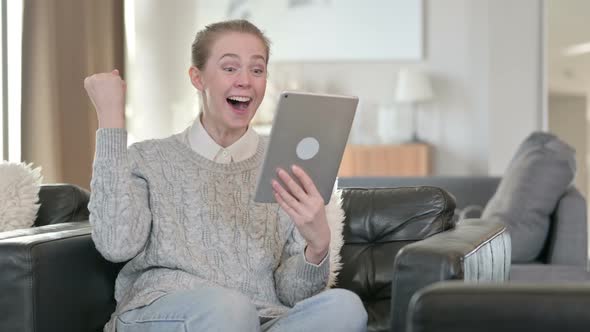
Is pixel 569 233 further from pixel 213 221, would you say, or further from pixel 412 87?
pixel 412 87

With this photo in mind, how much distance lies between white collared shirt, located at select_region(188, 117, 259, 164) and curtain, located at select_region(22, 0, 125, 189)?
3011mm

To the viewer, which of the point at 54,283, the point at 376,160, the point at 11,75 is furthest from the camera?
the point at 376,160

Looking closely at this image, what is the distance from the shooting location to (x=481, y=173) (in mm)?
6699

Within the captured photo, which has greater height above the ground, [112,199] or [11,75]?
[11,75]

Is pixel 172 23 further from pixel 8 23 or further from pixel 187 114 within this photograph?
pixel 8 23

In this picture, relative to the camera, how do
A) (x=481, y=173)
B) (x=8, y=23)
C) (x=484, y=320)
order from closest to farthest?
1. (x=484, y=320)
2. (x=8, y=23)
3. (x=481, y=173)

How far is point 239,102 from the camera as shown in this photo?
2.17 m

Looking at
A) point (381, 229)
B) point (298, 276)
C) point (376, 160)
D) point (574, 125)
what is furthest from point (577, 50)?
point (298, 276)

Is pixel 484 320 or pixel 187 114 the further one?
pixel 187 114

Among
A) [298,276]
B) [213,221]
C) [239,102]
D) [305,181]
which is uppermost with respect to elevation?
[239,102]

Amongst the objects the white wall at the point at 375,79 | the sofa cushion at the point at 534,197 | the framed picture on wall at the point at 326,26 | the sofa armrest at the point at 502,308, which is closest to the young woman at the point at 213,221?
the sofa armrest at the point at 502,308

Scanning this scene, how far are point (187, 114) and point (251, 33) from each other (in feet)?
15.0

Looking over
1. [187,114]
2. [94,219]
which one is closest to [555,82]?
[187,114]

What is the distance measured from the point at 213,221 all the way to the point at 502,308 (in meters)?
1.18
